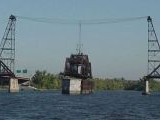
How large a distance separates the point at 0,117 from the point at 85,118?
11859 mm

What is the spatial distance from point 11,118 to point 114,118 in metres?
14.9

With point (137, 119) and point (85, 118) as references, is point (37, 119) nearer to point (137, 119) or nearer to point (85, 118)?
point (85, 118)

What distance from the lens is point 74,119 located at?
81875 mm

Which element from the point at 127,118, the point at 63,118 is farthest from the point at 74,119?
the point at 127,118

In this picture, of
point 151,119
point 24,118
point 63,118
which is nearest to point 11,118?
point 24,118

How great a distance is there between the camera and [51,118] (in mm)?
82938

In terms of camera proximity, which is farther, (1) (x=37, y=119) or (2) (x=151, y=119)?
(2) (x=151, y=119)

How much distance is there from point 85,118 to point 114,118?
441cm

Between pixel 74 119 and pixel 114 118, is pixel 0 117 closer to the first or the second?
pixel 74 119

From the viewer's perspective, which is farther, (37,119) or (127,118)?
(127,118)

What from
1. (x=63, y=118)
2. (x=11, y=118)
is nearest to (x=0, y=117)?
(x=11, y=118)

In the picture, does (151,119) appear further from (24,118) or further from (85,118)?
(24,118)

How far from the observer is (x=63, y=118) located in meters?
83.4

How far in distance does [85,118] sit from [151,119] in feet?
31.5
